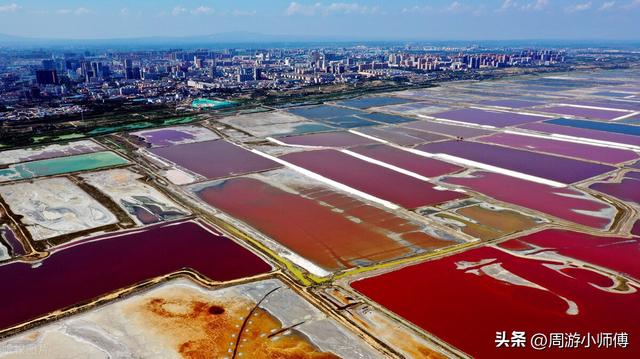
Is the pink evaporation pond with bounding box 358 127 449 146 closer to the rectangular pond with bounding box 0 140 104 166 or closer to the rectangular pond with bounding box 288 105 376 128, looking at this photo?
the rectangular pond with bounding box 288 105 376 128

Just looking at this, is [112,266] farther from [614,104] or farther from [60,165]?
[614,104]

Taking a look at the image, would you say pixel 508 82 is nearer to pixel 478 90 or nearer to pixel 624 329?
pixel 478 90

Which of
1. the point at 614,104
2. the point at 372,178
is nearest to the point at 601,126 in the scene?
the point at 614,104

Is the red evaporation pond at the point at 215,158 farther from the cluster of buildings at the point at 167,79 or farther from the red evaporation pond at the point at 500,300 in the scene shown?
the cluster of buildings at the point at 167,79

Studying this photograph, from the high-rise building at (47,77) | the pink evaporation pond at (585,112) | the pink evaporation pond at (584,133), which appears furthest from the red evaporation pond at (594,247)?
the high-rise building at (47,77)

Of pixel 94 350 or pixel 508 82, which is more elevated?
pixel 508 82

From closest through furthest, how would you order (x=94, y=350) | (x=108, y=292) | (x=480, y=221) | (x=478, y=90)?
(x=94, y=350)
(x=108, y=292)
(x=480, y=221)
(x=478, y=90)

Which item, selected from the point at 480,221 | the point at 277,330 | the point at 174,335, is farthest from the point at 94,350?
the point at 480,221
